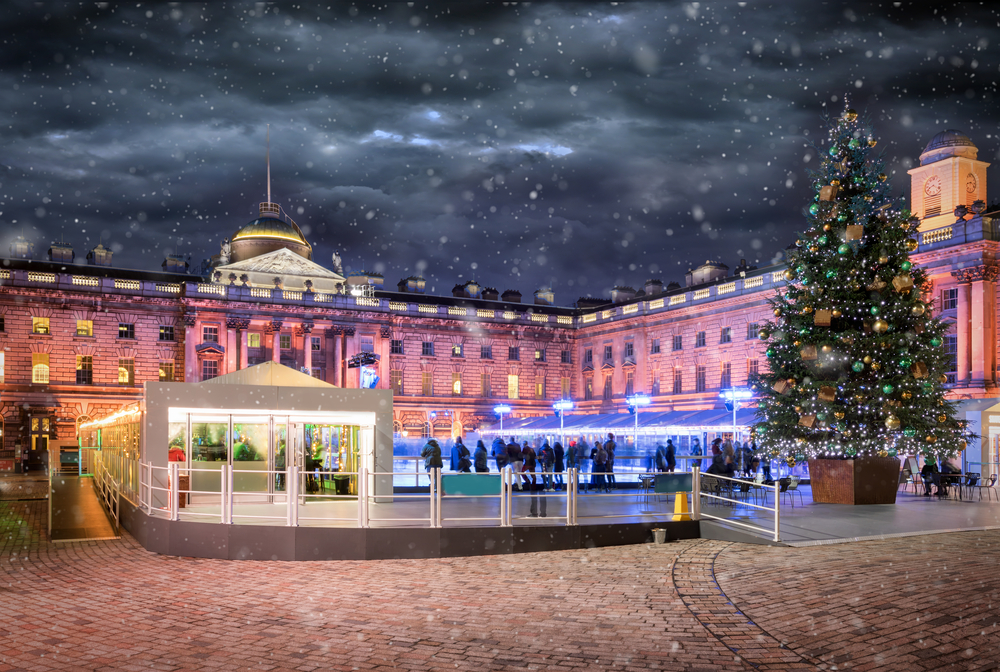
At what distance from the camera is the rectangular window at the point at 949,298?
144 ft

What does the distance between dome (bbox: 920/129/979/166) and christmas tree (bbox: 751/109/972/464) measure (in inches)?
1228

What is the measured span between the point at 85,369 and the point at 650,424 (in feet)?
141

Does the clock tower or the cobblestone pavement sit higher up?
the clock tower

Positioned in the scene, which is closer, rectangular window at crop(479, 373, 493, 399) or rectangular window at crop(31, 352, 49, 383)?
rectangular window at crop(31, 352, 49, 383)

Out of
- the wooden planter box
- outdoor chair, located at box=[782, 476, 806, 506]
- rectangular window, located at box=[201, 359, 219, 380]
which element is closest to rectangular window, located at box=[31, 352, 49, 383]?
rectangular window, located at box=[201, 359, 219, 380]

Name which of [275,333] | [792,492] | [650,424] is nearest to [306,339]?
[275,333]

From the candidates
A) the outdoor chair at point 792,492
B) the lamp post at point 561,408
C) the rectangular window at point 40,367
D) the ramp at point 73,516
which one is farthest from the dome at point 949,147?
the rectangular window at point 40,367

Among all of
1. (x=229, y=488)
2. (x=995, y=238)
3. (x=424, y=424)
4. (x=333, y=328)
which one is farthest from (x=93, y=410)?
(x=995, y=238)

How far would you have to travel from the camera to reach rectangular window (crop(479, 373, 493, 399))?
76750mm

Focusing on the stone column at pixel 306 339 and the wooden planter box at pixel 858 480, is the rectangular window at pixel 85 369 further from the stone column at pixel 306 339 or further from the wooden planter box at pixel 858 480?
the wooden planter box at pixel 858 480

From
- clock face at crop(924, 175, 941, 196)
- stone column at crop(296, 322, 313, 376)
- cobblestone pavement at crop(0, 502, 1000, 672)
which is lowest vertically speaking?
cobblestone pavement at crop(0, 502, 1000, 672)

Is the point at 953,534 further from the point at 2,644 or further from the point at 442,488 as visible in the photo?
the point at 2,644

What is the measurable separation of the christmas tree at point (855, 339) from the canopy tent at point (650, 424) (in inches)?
847

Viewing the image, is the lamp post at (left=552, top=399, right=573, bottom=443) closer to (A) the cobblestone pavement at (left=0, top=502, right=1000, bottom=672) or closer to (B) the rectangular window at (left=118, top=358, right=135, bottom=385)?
(A) the cobblestone pavement at (left=0, top=502, right=1000, bottom=672)
